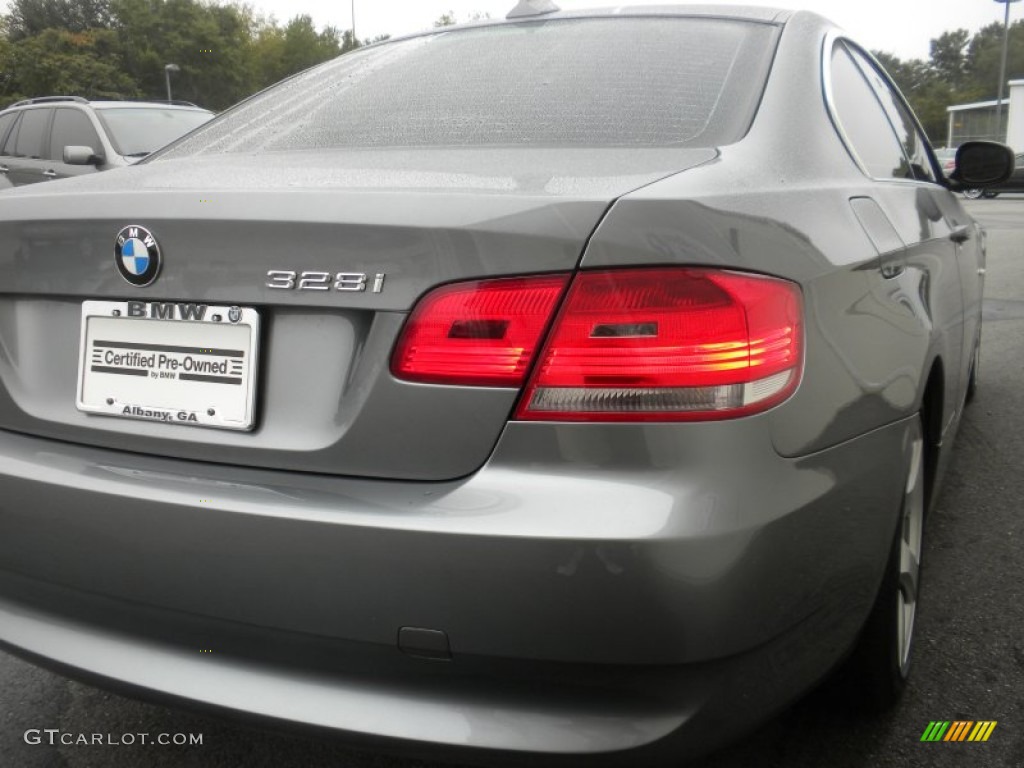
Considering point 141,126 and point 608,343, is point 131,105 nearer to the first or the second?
point 141,126

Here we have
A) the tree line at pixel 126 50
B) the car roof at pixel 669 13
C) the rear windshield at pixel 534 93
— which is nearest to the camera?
the rear windshield at pixel 534 93

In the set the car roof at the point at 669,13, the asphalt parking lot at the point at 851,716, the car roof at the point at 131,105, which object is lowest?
the asphalt parking lot at the point at 851,716

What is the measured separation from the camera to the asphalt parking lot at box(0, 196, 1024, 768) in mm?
2076

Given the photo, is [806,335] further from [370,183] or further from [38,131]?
[38,131]

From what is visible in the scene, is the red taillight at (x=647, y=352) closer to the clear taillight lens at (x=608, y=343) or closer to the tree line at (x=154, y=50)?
the clear taillight lens at (x=608, y=343)

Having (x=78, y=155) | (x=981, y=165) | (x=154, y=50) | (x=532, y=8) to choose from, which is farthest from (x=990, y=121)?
(x=532, y=8)

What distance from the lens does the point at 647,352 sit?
1449 mm

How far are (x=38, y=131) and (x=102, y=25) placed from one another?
68626mm

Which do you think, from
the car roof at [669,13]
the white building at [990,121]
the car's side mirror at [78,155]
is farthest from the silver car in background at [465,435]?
the white building at [990,121]

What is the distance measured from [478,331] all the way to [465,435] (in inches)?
5.8

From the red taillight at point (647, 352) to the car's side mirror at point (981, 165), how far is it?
8.16ft

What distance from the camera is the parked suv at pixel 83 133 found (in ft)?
31.3

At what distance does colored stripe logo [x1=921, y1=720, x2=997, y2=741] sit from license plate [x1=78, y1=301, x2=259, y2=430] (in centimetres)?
152

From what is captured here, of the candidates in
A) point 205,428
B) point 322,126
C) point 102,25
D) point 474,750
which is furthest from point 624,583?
point 102,25
